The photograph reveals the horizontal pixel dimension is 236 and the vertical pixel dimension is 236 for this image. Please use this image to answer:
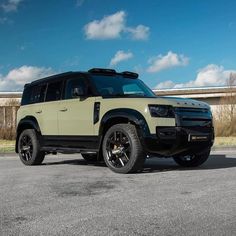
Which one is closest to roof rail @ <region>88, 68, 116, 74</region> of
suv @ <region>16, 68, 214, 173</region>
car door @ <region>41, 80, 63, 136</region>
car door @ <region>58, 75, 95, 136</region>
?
suv @ <region>16, 68, 214, 173</region>

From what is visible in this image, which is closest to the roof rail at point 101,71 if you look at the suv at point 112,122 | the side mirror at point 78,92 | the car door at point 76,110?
the suv at point 112,122

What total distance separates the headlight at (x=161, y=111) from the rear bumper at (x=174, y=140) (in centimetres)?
23

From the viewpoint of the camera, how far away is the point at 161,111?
8398mm

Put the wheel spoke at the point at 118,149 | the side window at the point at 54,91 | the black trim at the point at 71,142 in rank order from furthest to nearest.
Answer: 1. the side window at the point at 54,91
2. the black trim at the point at 71,142
3. the wheel spoke at the point at 118,149

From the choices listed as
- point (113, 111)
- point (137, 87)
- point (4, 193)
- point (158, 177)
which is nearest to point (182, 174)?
point (158, 177)

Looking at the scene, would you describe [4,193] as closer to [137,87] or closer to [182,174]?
[182,174]

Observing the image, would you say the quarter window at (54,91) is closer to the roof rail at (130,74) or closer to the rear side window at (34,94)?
the rear side window at (34,94)

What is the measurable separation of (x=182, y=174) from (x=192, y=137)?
0.69 m

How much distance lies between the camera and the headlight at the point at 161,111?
836 centimetres

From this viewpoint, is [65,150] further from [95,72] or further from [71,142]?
[95,72]

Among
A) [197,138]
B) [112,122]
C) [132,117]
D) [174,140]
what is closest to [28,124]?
[112,122]

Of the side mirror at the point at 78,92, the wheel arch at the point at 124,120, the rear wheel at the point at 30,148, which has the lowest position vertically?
the rear wheel at the point at 30,148

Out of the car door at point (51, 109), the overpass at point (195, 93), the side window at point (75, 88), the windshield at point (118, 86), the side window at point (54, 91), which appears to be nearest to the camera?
the side window at point (75, 88)

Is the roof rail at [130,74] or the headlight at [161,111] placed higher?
the roof rail at [130,74]
